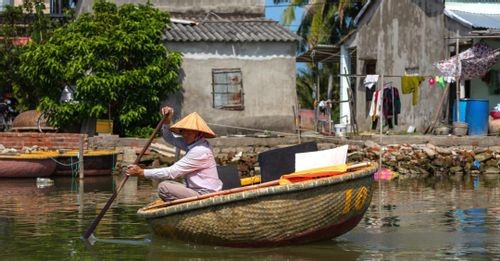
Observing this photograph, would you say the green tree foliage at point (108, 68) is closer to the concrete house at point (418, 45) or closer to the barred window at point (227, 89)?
the barred window at point (227, 89)

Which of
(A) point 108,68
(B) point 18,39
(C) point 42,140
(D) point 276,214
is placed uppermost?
(B) point 18,39

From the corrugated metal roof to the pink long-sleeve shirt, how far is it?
13.1m

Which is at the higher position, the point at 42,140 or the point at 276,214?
the point at 42,140

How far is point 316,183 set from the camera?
11023mm

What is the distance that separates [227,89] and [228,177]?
12.8m

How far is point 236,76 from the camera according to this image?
25453mm

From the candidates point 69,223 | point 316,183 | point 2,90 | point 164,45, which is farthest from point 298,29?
point 316,183

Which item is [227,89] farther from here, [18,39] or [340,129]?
[18,39]

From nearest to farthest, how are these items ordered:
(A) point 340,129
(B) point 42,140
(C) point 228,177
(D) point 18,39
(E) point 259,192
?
(E) point 259,192 → (C) point 228,177 → (B) point 42,140 → (A) point 340,129 → (D) point 18,39

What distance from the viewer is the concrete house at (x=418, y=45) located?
24703 mm

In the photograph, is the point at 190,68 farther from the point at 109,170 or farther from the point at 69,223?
the point at 69,223

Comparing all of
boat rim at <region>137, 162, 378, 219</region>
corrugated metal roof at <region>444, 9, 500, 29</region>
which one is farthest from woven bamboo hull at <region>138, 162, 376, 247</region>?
corrugated metal roof at <region>444, 9, 500, 29</region>

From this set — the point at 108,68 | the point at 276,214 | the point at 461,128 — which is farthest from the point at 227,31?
the point at 276,214

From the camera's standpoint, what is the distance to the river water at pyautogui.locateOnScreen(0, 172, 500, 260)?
11328 mm
